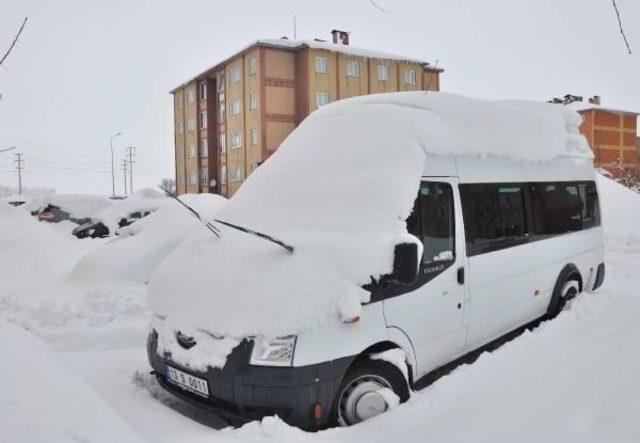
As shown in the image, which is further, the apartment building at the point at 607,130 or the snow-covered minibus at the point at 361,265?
the apartment building at the point at 607,130

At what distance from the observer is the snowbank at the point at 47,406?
216 centimetres

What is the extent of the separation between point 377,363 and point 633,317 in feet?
9.38

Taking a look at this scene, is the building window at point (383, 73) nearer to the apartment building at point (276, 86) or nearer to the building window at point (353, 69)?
the apartment building at point (276, 86)

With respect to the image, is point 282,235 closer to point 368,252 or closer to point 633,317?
point 368,252

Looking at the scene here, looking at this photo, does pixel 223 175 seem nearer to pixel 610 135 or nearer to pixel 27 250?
pixel 27 250

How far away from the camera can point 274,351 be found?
9.51ft

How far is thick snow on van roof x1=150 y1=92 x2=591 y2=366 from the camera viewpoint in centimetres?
301

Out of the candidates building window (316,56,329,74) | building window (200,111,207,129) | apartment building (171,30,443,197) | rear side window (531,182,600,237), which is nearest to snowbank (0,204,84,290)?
rear side window (531,182,600,237)

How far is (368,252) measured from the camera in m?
3.17

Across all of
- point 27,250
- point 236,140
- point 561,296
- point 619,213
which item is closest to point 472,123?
point 561,296

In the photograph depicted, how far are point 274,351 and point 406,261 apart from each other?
38.2 inches

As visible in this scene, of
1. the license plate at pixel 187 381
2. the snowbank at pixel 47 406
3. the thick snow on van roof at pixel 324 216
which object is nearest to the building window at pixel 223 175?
the thick snow on van roof at pixel 324 216

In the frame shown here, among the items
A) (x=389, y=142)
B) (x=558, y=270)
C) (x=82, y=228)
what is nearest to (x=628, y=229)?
(x=558, y=270)

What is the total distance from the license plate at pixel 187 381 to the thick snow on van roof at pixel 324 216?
0.99 ft
